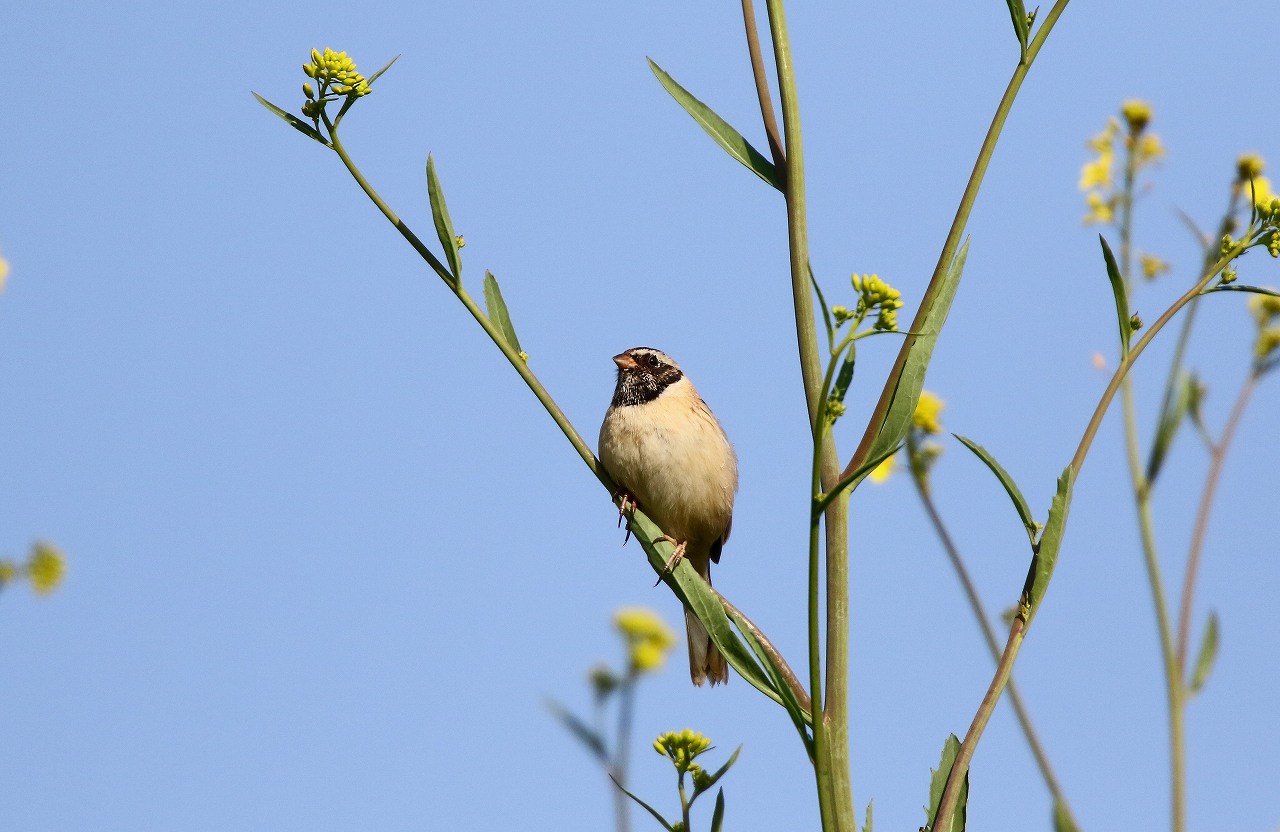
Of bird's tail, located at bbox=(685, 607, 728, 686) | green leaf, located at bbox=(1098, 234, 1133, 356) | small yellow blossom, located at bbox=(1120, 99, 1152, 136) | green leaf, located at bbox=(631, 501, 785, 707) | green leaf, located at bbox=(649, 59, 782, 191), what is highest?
small yellow blossom, located at bbox=(1120, 99, 1152, 136)

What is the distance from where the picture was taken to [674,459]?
4.80 meters

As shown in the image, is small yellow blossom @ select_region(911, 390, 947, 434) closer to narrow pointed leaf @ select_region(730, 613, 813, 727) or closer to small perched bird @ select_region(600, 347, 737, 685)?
small perched bird @ select_region(600, 347, 737, 685)

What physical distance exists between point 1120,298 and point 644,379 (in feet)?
10.5

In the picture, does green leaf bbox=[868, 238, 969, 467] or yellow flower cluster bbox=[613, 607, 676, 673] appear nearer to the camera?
green leaf bbox=[868, 238, 969, 467]

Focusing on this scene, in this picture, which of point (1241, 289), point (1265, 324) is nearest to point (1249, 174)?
point (1265, 324)

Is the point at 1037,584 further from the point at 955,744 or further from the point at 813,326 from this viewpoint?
the point at 813,326

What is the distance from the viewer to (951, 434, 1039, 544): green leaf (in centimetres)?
215

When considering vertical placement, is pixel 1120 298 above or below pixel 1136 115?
below

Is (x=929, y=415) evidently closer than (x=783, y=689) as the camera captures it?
No

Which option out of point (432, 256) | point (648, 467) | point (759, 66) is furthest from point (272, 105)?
point (648, 467)

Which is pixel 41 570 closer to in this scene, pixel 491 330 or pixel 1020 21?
pixel 491 330

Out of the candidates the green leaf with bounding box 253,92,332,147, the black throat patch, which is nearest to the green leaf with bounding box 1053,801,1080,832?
the green leaf with bounding box 253,92,332,147

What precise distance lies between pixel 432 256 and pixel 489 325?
7.9 inches

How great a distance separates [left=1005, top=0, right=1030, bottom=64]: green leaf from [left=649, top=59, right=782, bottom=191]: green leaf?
45 cm
